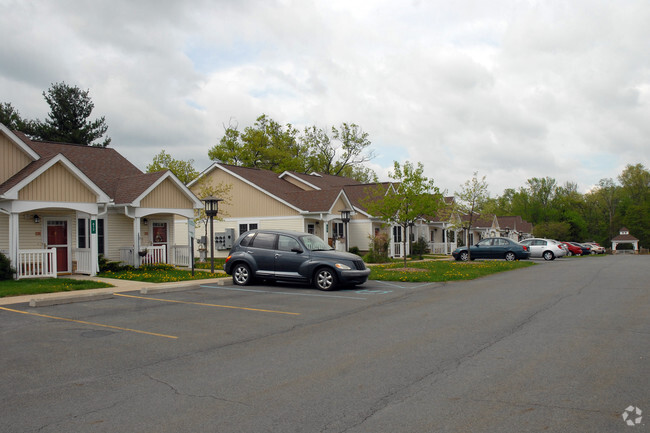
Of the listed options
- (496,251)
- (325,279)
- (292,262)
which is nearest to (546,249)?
(496,251)

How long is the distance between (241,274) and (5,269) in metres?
7.47

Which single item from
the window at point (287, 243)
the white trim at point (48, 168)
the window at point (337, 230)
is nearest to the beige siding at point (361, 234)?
the window at point (337, 230)

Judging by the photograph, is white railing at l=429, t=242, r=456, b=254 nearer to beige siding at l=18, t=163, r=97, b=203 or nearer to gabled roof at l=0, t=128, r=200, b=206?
gabled roof at l=0, t=128, r=200, b=206

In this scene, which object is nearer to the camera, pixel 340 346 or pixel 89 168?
pixel 340 346

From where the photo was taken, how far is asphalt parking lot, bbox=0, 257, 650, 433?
4875 mm

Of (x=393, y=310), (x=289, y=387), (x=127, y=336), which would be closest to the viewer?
(x=289, y=387)

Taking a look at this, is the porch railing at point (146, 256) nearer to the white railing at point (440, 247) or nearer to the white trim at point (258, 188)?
the white trim at point (258, 188)

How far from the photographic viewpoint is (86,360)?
722 centimetres

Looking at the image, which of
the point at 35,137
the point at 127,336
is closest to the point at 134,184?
the point at 127,336

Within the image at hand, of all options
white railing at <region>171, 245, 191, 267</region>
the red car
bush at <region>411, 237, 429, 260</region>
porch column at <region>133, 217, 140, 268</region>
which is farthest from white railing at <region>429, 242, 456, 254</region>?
porch column at <region>133, 217, 140, 268</region>

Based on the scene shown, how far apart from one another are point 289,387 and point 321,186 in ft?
109

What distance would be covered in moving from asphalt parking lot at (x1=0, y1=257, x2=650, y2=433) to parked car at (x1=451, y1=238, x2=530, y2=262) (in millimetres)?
19455

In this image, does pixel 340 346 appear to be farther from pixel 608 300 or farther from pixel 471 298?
pixel 608 300

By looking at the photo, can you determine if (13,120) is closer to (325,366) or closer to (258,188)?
(258,188)
